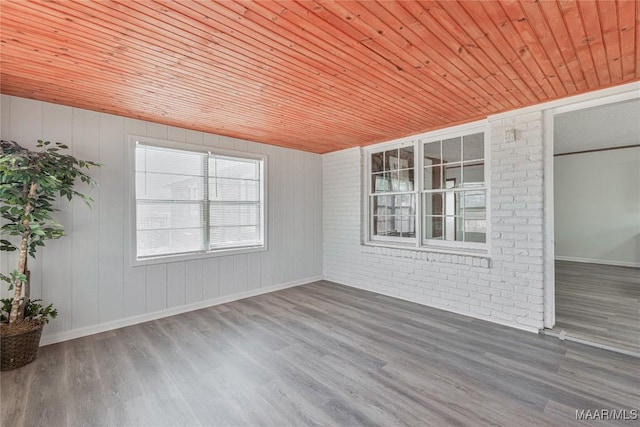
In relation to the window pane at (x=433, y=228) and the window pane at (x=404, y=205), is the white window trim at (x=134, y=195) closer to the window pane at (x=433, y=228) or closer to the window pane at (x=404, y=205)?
the window pane at (x=404, y=205)

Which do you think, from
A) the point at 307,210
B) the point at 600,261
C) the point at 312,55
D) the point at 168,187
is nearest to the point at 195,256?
the point at 168,187

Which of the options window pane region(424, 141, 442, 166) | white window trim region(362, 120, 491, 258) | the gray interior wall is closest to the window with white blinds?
white window trim region(362, 120, 491, 258)

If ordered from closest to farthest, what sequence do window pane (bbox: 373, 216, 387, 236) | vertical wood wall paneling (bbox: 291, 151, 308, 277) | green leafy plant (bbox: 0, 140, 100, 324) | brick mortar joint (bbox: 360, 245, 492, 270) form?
1. green leafy plant (bbox: 0, 140, 100, 324)
2. brick mortar joint (bbox: 360, 245, 492, 270)
3. window pane (bbox: 373, 216, 387, 236)
4. vertical wood wall paneling (bbox: 291, 151, 308, 277)

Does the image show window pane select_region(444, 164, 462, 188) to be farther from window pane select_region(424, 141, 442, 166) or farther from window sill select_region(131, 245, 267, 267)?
window sill select_region(131, 245, 267, 267)

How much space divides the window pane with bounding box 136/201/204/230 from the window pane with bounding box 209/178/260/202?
320 millimetres

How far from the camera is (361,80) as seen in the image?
8.38 ft

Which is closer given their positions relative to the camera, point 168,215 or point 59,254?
point 59,254

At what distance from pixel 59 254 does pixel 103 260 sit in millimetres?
395

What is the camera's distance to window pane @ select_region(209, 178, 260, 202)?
14.1ft

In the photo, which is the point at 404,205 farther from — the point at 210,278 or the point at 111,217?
the point at 111,217

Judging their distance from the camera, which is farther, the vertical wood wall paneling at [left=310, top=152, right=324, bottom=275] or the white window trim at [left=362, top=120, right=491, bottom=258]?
the vertical wood wall paneling at [left=310, top=152, right=324, bottom=275]

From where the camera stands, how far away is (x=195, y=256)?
4039 mm

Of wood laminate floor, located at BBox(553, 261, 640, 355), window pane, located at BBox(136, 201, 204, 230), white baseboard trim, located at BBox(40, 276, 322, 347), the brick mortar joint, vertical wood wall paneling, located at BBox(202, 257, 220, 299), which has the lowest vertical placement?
white baseboard trim, located at BBox(40, 276, 322, 347)

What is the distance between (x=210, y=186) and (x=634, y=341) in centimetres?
521
